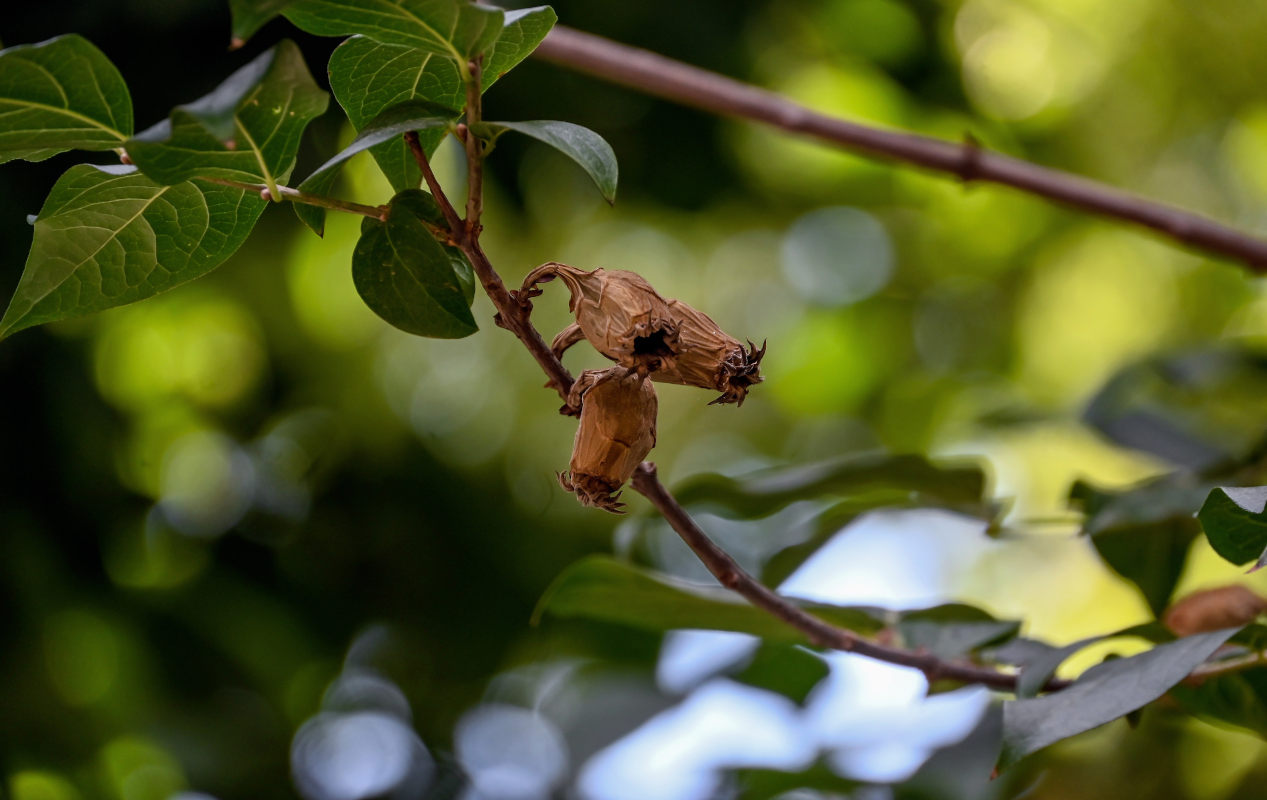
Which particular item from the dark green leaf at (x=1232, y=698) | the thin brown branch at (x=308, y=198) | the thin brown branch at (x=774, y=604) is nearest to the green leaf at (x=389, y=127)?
the thin brown branch at (x=308, y=198)

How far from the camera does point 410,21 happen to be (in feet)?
0.96

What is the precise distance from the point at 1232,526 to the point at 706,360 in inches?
7.3

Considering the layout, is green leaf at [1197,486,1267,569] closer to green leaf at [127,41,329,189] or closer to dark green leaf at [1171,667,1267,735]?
dark green leaf at [1171,667,1267,735]

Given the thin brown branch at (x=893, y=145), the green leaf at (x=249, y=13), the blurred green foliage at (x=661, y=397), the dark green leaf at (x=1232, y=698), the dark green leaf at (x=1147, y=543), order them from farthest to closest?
the blurred green foliage at (x=661, y=397) → the thin brown branch at (x=893, y=145) → the dark green leaf at (x=1147, y=543) → the dark green leaf at (x=1232, y=698) → the green leaf at (x=249, y=13)

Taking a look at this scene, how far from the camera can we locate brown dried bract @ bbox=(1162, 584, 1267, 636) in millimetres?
446

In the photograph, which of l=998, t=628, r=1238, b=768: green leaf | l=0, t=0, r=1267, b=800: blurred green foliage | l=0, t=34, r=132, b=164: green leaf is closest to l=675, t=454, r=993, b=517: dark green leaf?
l=0, t=0, r=1267, b=800: blurred green foliage

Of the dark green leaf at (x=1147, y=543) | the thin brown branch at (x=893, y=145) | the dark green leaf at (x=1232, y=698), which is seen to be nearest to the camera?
the dark green leaf at (x=1232, y=698)

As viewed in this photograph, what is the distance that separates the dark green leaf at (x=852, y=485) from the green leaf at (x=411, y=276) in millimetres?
274

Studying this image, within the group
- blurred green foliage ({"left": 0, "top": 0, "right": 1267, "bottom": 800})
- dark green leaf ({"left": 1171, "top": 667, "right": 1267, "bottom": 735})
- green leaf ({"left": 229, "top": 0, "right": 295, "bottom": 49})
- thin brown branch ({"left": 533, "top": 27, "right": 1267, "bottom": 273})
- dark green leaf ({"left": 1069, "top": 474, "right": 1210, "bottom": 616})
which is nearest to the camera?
green leaf ({"left": 229, "top": 0, "right": 295, "bottom": 49})

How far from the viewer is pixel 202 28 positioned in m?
0.90

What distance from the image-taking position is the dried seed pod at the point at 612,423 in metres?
0.31

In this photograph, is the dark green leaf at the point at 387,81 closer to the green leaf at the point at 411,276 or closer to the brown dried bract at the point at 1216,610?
the green leaf at the point at 411,276

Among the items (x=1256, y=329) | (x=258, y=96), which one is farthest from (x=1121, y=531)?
(x=1256, y=329)

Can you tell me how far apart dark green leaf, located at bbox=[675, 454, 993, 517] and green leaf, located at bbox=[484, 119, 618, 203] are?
0.30m
